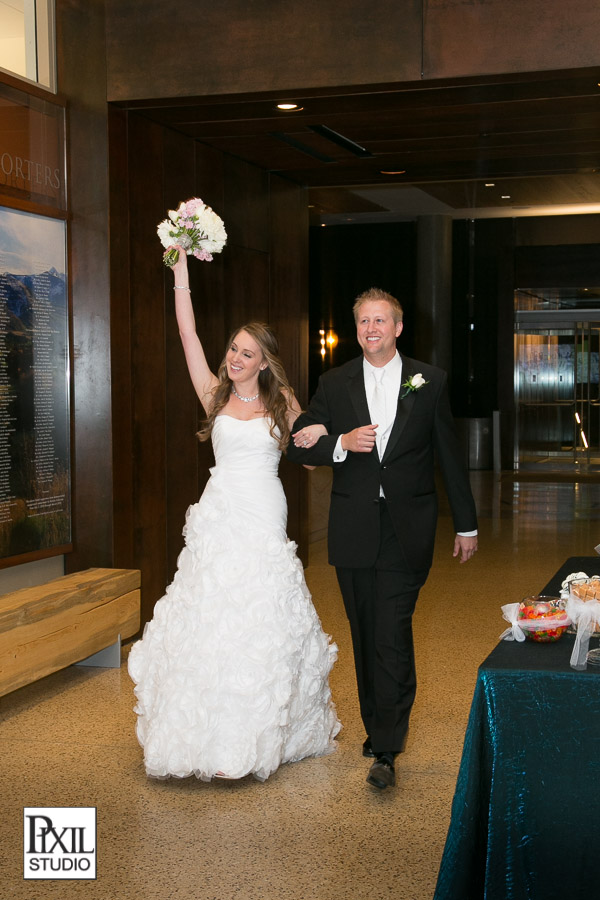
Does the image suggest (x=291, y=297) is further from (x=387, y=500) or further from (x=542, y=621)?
(x=542, y=621)

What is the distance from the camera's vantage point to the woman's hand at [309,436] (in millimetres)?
4133

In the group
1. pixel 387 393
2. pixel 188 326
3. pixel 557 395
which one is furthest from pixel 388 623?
pixel 557 395

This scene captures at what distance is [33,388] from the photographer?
18.6 feet

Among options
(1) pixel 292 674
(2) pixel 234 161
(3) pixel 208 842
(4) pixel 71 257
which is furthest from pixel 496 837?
(2) pixel 234 161

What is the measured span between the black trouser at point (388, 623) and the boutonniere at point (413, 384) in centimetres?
46

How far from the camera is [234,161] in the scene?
771 centimetres

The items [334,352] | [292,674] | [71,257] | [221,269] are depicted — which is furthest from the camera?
[334,352]

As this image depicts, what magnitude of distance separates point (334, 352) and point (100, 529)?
15430 millimetres

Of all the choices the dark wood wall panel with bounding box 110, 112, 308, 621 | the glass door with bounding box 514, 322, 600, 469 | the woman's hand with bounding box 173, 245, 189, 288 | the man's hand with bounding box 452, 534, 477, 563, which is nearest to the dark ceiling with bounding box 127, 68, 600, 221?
the dark wood wall panel with bounding box 110, 112, 308, 621

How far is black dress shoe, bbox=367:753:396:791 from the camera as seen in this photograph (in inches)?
157

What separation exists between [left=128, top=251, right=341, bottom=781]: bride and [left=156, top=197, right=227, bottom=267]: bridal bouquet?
8 cm

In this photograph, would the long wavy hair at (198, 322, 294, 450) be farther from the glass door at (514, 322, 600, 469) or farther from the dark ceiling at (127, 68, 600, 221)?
the glass door at (514, 322, 600, 469)

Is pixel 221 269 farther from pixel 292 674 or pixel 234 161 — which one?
pixel 292 674

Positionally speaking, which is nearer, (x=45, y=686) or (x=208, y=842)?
(x=208, y=842)
